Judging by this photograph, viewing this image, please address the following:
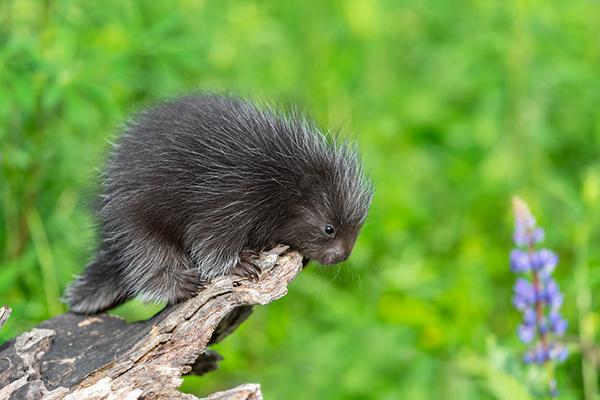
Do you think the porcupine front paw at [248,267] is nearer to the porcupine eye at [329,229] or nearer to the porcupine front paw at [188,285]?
the porcupine front paw at [188,285]

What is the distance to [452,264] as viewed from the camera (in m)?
7.82

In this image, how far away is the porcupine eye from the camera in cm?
451

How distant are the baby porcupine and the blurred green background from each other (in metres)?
0.49

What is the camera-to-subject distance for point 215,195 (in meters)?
4.42

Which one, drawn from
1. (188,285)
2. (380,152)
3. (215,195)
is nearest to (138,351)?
(188,285)

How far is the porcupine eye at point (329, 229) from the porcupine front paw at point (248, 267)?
34 cm

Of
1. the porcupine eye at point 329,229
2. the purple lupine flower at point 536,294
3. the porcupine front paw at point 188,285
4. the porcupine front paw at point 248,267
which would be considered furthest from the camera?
the purple lupine flower at point 536,294

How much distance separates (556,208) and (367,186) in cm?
363

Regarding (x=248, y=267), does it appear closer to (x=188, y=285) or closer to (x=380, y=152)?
(x=188, y=285)

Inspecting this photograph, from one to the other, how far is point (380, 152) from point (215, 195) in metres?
4.36

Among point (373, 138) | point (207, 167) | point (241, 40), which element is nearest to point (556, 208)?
point (373, 138)

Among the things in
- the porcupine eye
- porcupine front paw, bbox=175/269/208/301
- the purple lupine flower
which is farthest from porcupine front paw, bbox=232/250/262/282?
the purple lupine flower

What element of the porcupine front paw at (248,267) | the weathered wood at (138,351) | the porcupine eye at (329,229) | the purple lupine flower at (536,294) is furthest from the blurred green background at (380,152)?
the porcupine front paw at (248,267)

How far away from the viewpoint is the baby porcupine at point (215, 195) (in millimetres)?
4410
